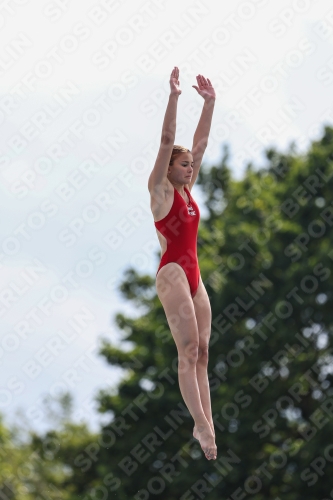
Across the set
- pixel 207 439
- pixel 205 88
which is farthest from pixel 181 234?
pixel 207 439

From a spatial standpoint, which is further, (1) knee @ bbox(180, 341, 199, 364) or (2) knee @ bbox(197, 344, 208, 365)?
(2) knee @ bbox(197, 344, 208, 365)

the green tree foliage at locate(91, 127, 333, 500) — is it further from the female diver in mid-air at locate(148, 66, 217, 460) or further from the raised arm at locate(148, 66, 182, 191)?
the raised arm at locate(148, 66, 182, 191)

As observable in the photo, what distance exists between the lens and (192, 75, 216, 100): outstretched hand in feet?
29.2

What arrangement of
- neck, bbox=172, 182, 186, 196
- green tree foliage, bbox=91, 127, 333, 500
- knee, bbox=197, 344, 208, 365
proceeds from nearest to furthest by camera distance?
1. knee, bbox=197, 344, 208, 365
2. neck, bbox=172, 182, 186, 196
3. green tree foliage, bbox=91, 127, 333, 500

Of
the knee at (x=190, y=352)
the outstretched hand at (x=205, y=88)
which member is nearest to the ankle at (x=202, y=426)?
the knee at (x=190, y=352)

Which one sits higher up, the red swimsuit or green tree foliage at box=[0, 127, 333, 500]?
the red swimsuit

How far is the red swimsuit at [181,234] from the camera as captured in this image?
821 centimetres

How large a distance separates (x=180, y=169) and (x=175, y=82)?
0.80 metres

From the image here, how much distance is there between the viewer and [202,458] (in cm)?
2364

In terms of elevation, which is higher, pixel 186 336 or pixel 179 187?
pixel 179 187

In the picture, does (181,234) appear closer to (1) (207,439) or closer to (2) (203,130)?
(2) (203,130)

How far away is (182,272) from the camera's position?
8.23 m

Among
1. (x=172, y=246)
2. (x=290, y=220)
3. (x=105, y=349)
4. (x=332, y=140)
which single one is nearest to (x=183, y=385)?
(x=172, y=246)

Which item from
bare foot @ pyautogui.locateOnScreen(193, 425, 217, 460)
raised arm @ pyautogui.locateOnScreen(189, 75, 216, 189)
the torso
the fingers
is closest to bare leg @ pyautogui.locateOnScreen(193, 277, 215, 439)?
bare foot @ pyautogui.locateOnScreen(193, 425, 217, 460)
